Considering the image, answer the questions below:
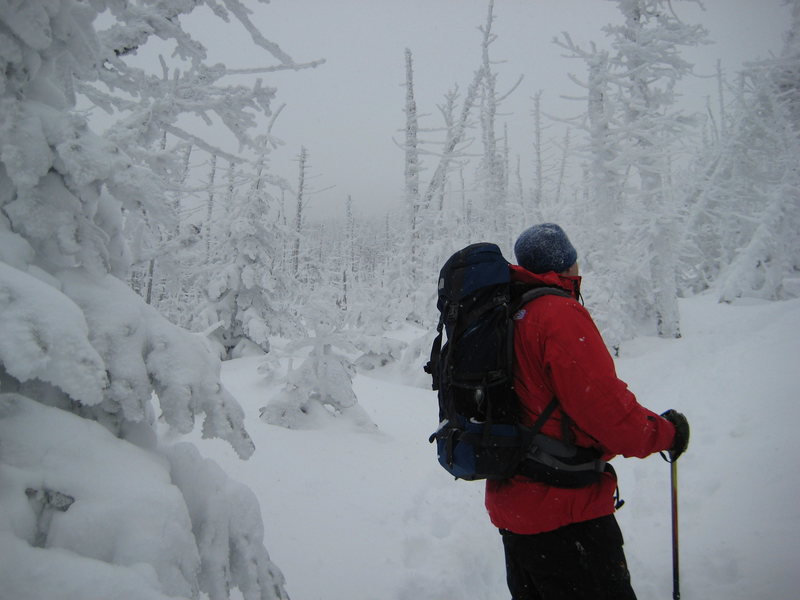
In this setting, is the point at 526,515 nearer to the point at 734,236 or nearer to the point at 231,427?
the point at 231,427

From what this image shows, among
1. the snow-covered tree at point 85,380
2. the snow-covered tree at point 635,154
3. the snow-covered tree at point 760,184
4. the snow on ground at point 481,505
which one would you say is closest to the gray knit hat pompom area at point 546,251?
the snow-covered tree at point 85,380

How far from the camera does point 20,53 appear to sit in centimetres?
186

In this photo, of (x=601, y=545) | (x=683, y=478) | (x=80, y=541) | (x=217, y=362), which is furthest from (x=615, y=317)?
(x=80, y=541)

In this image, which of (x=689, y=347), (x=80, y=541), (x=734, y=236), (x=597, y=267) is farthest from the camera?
(x=734, y=236)

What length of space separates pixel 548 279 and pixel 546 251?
0.82 feet

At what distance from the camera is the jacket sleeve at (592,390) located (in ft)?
6.56

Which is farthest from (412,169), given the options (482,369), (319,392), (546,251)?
(482,369)

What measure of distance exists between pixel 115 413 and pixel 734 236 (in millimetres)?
29258

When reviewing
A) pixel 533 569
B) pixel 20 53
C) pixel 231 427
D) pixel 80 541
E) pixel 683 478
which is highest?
pixel 20 53

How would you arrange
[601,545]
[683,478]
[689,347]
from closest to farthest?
[601,545] → [683,478] → [689,347]

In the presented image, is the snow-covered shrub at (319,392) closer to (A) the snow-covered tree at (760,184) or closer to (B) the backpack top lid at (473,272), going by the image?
(B) the backpack top lid at (473,272)

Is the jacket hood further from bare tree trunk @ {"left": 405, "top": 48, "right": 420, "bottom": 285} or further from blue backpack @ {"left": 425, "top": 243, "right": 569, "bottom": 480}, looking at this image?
bare tree trunk @ {"left": 405, "top": 48, "right": 420, "bottom": 285}

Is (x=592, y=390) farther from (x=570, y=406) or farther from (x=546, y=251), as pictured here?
(x=546, y=251)

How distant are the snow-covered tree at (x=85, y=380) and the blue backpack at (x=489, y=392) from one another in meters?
1.26
